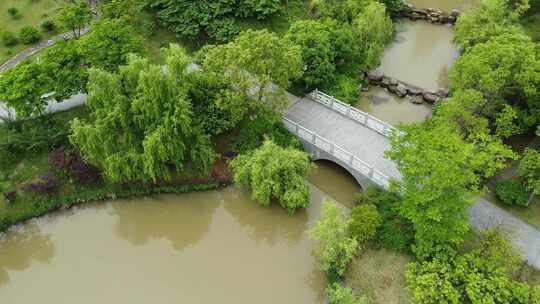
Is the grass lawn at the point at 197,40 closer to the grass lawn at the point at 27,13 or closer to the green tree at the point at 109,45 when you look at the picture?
the green tree at the point at 109,45

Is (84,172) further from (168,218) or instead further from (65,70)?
(65,70)

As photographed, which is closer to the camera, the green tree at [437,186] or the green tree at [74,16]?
the green tree at [437,186]

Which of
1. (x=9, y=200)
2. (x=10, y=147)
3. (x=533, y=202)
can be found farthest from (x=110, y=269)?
(x=533, y=202)

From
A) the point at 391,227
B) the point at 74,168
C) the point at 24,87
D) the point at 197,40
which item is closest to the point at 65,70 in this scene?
the point at 24,87

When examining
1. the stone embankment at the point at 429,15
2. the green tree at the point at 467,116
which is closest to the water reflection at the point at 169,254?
the green tree at the point at 467,116

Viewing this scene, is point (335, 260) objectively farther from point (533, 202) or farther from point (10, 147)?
point (10, 147)

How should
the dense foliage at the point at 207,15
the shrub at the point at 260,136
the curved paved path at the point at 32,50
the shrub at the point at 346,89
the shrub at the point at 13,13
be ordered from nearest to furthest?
the shrub at the point at 260,136 < the shrub at the point at 346,89 < the curved paved path at the point at 32,50 < the dense foliage at the point at 207,15 < the shrub at the point at 13,13
